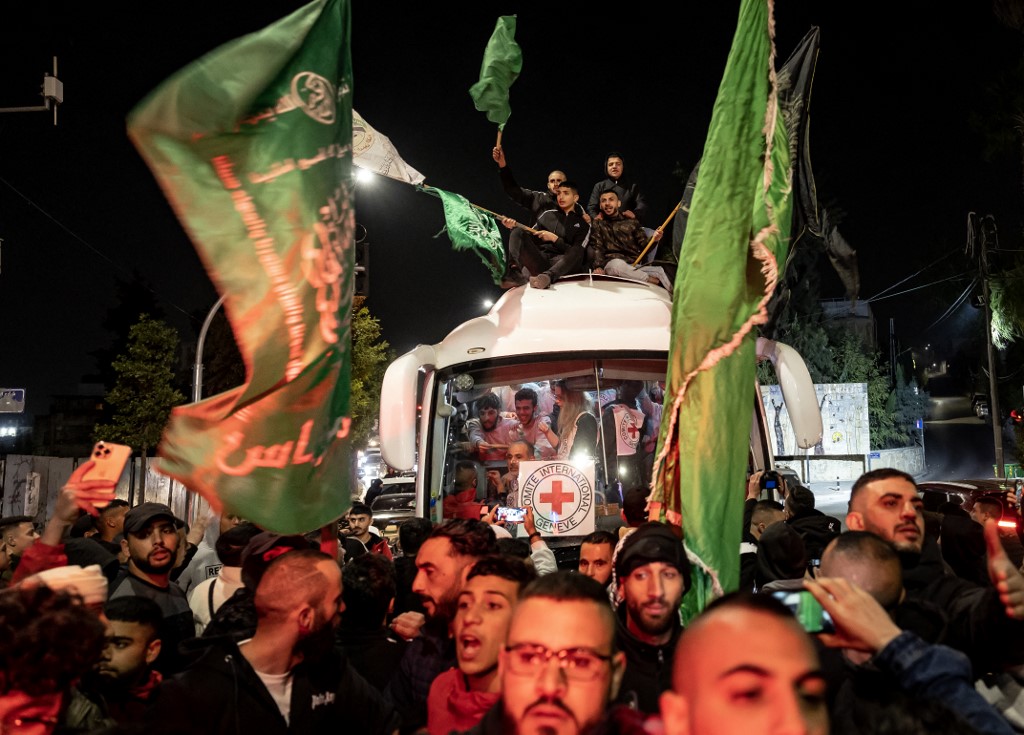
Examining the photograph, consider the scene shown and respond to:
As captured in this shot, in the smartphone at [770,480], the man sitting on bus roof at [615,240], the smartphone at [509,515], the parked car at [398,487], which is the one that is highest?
the man sitting on bus roof at [615,240]

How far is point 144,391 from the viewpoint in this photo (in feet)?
111

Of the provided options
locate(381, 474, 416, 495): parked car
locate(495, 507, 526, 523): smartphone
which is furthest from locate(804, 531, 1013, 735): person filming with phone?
locate(381, 474, 416, 495): parked car

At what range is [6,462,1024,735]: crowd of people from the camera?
1716 millimetres

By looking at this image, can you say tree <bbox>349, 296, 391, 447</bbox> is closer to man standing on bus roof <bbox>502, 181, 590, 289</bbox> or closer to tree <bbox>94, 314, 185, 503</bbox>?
tree <bbox>94, 314, 185, 503</bbox>

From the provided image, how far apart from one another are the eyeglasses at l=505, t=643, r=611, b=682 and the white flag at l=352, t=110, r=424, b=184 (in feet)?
23.1

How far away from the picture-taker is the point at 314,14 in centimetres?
426

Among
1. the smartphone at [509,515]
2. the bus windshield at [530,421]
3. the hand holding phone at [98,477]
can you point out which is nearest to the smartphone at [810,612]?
the hand holding phone at [98,477]

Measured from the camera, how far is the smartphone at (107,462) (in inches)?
145

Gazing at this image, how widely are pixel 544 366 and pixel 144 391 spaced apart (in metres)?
30.3

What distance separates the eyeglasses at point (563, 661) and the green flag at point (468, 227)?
7.02 meters

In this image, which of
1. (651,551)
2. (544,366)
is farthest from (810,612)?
(544,366)

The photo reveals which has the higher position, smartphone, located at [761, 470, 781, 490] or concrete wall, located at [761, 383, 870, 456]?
concrete wall, located at [761, 383, 870, 456]

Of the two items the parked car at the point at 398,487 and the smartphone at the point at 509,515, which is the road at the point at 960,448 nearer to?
the parked car at the point at 398,487

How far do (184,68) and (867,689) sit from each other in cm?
366
